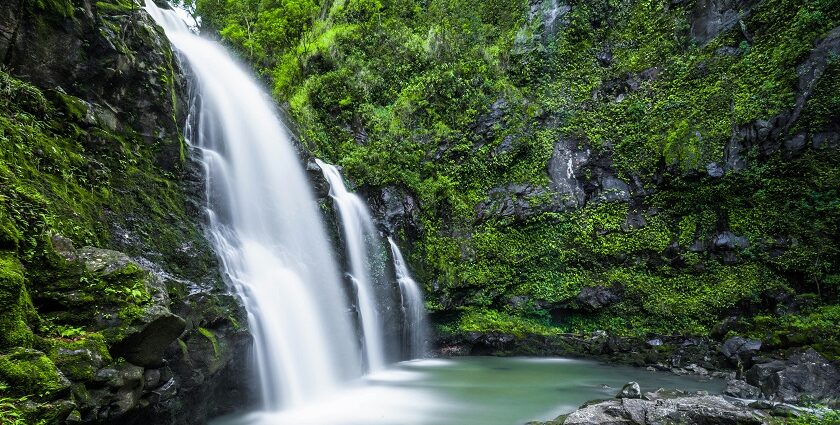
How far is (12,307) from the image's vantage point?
349cm

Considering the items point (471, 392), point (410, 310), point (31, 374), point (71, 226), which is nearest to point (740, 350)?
point (471, 392)

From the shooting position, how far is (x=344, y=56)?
55.4 ft

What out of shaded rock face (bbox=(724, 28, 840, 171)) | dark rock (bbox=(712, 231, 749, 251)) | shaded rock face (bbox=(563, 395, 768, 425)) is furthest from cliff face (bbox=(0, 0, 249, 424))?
shaded rock face (bbox=(724, 28, 840, 171))

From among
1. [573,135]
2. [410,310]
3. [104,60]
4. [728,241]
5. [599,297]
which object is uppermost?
[573,135]

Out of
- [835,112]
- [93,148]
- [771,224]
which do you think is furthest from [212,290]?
[835,112]

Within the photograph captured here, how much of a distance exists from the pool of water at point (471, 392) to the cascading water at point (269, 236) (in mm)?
602

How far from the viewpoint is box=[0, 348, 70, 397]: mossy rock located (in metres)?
Answer: 3.21

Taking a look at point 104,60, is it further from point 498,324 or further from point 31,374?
point 498,324

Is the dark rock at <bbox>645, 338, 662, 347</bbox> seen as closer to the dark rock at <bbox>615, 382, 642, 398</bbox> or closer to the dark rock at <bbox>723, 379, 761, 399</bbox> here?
the dark rock at <bbox>723, 379, 761, 399</bbox>

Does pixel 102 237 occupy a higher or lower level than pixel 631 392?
higher

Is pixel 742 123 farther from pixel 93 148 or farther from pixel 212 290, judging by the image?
pixel 93 148

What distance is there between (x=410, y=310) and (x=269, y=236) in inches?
213

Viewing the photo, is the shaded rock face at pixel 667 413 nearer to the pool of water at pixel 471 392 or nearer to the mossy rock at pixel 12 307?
the pool of water at pixel 471 392

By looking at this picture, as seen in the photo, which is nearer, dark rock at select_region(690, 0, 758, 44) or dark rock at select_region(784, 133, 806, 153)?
dark rock at select_region(784, 133, 806, 153)
